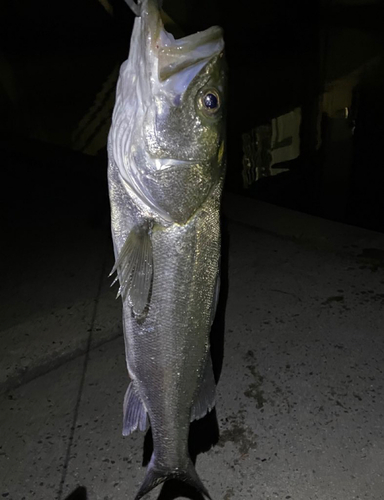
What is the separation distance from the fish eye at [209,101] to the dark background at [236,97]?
3.73 ft

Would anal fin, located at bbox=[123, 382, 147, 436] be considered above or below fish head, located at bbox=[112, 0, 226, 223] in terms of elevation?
below

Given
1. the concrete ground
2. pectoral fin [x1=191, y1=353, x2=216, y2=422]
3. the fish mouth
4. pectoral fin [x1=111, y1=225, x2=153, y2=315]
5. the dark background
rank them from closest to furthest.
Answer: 1. the fish mouth
2. pectoral fin [x1=111, y1=225, x2=153, y2=315]
3. pectoral fin [x1=191, y1=353, x2=216, y2=422]
4. the concrete ground
5. the dark background

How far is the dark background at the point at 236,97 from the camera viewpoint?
6652 mm

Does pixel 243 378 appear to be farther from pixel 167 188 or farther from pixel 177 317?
pixel 167 188

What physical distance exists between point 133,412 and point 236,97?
1294 cm

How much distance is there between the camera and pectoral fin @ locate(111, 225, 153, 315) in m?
1.73

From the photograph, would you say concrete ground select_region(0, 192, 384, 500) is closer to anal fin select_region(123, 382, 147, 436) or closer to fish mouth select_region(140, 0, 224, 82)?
A: anal fin select_region(123, 382, 147, 436)

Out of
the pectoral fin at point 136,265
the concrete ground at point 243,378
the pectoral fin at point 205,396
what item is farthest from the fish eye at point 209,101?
the concrete ground at point 243,378

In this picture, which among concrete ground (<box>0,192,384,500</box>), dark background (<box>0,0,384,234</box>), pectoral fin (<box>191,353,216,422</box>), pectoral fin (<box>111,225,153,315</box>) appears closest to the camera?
pectoral fin (<box>111,225,153,315</box>)

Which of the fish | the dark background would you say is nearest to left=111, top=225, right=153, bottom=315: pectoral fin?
the fish

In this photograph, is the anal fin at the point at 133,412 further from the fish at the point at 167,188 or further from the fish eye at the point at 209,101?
the fish eye at the point at 209,101

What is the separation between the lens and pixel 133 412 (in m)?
2.05

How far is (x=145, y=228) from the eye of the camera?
1772mm

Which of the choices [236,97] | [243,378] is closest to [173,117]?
[243,378]
